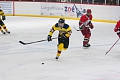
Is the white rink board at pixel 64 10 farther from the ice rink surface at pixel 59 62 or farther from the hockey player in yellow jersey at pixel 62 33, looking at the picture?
the hockey player in yellow jersey at pixel 62 33

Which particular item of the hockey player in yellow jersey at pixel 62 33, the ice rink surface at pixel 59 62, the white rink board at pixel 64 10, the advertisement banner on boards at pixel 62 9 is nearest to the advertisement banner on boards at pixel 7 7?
the white rink board at pixel 64 10

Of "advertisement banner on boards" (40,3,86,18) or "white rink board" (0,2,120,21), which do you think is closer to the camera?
"white rink board" (0,2,120,21)

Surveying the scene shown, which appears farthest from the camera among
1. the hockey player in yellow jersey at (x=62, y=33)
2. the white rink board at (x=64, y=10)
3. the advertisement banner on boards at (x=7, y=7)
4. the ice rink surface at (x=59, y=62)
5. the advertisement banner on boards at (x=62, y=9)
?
the advertisement banner on boards at (x=7, y=7)

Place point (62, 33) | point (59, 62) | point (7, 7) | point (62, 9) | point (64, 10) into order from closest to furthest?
point (59, 62), point (62, 33), point (64, 10), point (62, 9), point (7, 7)

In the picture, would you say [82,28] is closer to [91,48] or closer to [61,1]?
[91,48]

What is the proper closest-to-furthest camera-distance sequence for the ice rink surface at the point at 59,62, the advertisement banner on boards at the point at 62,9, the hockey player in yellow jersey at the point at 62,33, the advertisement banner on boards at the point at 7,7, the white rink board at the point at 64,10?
the ice rink surface at the point at 59,62, the hockey player in yellow jersey at the point at 62,33, the white rink board at the point at 64,10, the advertisement banner on boards at the point at 62,9, the advertisement banner on boards at the point at 7,7

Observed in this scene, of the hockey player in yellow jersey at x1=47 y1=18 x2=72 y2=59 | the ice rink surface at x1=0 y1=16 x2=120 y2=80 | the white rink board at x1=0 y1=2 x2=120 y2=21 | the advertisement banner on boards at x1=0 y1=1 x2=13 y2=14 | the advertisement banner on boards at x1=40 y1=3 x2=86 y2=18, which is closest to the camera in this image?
the ice rink surface at x1=0 y1=16 x2=120 y2=80

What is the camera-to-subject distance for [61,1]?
18.9m

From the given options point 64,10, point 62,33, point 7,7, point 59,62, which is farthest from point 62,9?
point 59,62

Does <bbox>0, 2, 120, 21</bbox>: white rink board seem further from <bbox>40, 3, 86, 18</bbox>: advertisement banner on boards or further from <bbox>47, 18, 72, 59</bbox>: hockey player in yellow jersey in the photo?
<bbox>47, 18, 72, 59</bbox>: hockey player in yellow jersey

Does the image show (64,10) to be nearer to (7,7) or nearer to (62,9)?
(62,9)

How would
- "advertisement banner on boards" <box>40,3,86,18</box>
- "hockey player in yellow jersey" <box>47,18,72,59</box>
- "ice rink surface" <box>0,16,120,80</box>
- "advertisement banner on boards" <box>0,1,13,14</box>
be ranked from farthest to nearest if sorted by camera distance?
"advertisement banner on boards" <box>0,1,13,14</box>
"advertisement banner on boards" <box>40,3,86,18</box>
"hockey player in yellow jersey" <box>47,18,72,59</box>
"ice rink surface" <box>0,16,120,80</box>

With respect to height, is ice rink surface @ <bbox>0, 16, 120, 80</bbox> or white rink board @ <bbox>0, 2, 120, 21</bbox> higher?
white rink board @ <bbox>0, 2, 120, 21</bbox>

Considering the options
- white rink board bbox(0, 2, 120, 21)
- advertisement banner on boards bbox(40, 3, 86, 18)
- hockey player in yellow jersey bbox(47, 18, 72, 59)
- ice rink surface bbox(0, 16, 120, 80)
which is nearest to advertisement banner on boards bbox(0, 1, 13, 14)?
white rink board bbox(0, 2, 120, 21)
